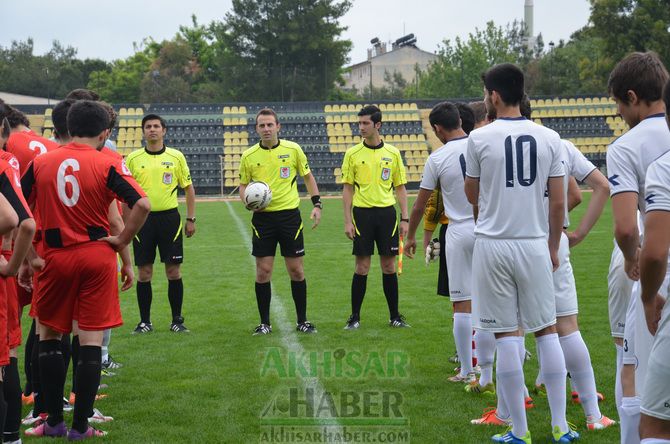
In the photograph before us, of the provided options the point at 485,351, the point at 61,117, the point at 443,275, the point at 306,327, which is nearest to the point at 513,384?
the point at 485,351

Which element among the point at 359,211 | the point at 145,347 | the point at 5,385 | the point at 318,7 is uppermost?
the point at 318,7

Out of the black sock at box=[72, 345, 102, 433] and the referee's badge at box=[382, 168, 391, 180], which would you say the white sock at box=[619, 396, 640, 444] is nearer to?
the black sock at box=[72, 345, 102, 433]

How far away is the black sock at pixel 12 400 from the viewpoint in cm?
485

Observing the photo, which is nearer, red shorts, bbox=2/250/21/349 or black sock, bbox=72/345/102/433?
red shorts, bbox=2/250/21/349

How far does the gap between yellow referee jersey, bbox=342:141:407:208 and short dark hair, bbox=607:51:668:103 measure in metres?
5.13

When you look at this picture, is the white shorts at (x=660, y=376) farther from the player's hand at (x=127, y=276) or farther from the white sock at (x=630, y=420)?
the player's hand at (x=127, y=276)

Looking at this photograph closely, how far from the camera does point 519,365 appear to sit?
5055 millimetres

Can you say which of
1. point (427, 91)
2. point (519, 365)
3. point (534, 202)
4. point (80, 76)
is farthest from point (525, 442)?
point (80, 76)

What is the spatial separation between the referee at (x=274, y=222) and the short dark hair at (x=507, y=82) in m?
4.21

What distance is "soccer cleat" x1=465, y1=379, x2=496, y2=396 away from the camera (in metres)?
6.42

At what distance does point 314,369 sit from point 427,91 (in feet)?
210

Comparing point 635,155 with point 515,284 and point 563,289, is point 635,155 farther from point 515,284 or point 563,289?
point 563,289

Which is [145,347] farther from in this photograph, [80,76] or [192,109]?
[80,76]

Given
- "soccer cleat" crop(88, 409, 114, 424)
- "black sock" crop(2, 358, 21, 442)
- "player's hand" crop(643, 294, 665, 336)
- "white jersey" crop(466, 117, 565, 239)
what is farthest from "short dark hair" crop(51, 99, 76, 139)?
"player's hand" crop(643, 294, 665, 336)
